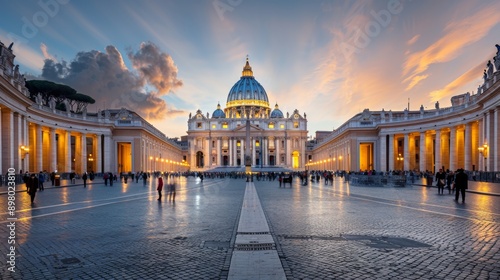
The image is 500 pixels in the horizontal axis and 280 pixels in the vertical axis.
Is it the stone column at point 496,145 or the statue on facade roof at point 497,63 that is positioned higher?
the statue on facade roof at point 497,63

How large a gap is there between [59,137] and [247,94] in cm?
10372

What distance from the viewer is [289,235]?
917 cm

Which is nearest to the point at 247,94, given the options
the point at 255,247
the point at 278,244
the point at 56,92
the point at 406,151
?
the point at 56,92

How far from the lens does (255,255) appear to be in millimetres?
7027

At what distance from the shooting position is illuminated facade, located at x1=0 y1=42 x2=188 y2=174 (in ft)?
115

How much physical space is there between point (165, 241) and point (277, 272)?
3.57m

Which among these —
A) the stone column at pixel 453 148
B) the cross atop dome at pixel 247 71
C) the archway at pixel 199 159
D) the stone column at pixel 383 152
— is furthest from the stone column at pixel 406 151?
the cross atop dome at pixel 247 71

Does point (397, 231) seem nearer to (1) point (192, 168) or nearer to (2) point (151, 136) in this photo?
(2) point (151, 136)

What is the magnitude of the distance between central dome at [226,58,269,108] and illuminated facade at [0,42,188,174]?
233 ft

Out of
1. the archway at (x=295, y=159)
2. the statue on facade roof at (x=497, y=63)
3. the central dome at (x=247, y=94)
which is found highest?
the central dome at (x=247, y=94)

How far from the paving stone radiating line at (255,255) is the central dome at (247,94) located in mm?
144805

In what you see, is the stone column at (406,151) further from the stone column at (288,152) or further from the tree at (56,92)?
the tree at (56,92)

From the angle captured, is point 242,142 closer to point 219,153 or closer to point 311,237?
point 219,153

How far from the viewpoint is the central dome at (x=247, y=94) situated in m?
155
